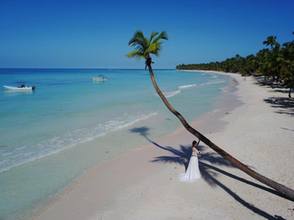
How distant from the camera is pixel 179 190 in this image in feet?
27.6

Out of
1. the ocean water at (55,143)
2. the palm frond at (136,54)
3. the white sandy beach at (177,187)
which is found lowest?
the ocean water at (55,143)

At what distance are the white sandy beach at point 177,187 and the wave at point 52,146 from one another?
3.57m

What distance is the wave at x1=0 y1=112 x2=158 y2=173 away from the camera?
1196 cm

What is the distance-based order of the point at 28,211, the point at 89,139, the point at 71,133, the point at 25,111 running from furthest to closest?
the point at 25,111, the point at 71,133, the point at 89,139, the point at 28,211

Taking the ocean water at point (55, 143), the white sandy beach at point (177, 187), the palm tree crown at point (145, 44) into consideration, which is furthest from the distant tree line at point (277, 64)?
the palm tree crown at point (145, 44)

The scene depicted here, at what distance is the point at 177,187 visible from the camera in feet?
28.3

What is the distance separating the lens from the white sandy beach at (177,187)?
284 inches

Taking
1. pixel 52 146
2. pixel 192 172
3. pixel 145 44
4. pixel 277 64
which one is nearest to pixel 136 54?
pixel 145 44

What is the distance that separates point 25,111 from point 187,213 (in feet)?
77.1

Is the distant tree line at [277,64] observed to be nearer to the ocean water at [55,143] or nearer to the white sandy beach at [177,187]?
the ocean water at [55,143]

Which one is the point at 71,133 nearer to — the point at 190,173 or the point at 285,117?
the point at 190,173

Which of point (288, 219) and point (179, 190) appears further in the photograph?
point (179, 190)

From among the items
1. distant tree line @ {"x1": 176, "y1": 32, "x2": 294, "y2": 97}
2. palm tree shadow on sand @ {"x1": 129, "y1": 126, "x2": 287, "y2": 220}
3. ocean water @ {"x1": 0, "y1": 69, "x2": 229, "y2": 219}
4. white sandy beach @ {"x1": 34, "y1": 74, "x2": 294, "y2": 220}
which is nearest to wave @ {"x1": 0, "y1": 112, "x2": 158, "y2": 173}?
ocean water @ {"x1": 0, "y1": 69, "x2": 229, "y2": 219}

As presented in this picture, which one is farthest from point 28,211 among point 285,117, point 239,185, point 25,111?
point 25,111
